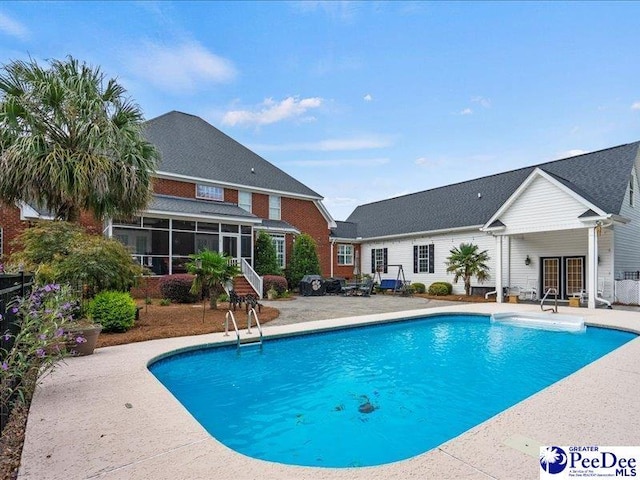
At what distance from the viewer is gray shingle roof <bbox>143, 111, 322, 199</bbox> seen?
2044 centimetres

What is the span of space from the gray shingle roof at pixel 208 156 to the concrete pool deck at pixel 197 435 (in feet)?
52.6

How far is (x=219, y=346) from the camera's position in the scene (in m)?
8.24

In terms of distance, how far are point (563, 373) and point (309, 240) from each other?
16.3 meters

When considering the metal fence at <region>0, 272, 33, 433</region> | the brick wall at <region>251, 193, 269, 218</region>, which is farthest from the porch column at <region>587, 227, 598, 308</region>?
the metal fence at <region>0, 272, 33, 433</region>

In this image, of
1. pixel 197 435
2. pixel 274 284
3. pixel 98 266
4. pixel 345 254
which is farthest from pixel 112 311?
pixel 345 254

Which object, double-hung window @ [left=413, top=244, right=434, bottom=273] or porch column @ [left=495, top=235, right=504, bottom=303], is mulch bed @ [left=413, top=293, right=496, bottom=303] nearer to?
porch column @ [left=495, top=235, right=504, bottom=303]

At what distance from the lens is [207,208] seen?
19203mm

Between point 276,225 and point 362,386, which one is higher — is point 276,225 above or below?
above

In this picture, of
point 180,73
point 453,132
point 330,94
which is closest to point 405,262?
point 453,132

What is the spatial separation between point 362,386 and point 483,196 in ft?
62.6

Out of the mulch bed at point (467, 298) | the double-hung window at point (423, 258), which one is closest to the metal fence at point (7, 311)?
the mulch bed at point (467, 298)

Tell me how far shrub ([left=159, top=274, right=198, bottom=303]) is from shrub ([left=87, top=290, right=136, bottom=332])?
6.04m

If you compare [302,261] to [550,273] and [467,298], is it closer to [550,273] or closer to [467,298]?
[467,298]

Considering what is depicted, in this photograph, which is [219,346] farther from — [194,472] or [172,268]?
[172,268]
